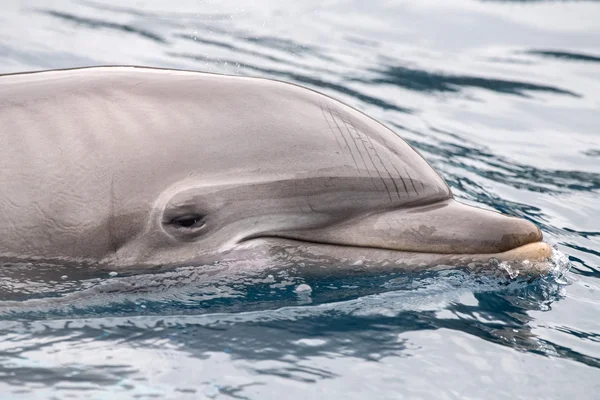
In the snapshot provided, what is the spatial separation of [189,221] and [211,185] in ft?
0.80

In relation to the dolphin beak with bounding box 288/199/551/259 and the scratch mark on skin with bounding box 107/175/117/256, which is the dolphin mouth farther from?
the scratch mark on skin with bounding box 107/175/117/256

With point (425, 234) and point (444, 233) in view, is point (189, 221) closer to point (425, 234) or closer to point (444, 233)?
point (425, 234)

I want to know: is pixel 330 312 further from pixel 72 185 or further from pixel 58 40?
pixel 58 40

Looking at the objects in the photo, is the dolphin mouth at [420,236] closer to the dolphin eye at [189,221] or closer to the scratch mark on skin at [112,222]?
the dolphin eye at [189,221]

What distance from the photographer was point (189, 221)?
5457 mm

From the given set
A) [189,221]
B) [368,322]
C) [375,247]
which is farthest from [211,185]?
[368,322]

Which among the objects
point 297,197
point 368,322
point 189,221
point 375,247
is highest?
point 297,197

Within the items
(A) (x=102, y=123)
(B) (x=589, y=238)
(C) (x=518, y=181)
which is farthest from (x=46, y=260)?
(C) (x=518, y=181)

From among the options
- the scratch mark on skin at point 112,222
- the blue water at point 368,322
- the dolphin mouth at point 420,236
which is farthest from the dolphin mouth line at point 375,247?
the scratch mark on skin at point 112,222

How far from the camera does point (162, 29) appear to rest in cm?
1475

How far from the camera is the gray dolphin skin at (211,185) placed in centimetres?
535

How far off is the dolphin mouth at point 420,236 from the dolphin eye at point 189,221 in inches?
11.0

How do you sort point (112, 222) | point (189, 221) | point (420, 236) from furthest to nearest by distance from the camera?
point (420, 236) → point (189, 221) → point (112, 222)

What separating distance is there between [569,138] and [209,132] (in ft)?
21.4
